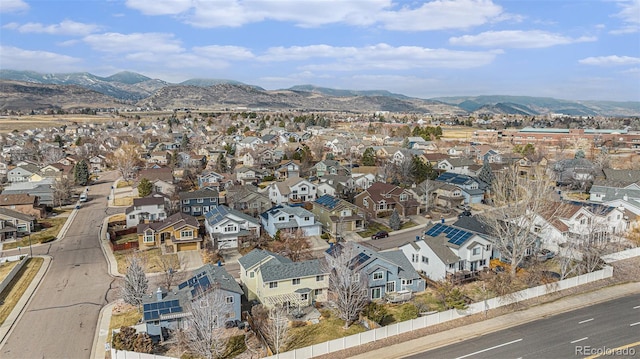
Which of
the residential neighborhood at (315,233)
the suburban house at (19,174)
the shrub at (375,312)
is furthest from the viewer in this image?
the suburban house at (19,174)

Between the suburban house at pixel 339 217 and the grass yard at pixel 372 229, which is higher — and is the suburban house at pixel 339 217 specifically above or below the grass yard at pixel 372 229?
above

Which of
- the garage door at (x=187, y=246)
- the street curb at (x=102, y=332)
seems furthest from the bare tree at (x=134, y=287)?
the garage door at (x=187, y=246)

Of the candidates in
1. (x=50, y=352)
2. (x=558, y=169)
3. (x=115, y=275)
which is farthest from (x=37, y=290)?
(x=558, y=169)

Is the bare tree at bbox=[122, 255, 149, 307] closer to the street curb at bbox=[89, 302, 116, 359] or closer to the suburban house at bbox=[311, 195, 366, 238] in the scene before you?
the street curb at bbox=[89, 302, 116, 359]

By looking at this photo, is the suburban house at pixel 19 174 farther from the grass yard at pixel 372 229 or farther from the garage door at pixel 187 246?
the grass yard at pixel 372 229

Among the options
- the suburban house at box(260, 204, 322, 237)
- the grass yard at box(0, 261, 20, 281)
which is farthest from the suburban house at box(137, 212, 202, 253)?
the grass yard at box(0, 261, 20, 281)

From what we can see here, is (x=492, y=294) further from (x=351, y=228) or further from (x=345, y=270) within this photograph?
(x=351, y=228)
